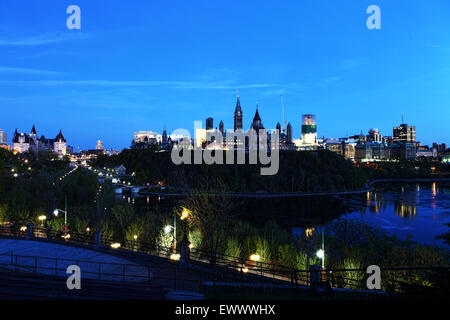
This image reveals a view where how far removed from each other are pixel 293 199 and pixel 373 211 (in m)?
23.2

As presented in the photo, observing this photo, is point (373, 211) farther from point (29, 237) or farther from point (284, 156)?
point (284, 156)

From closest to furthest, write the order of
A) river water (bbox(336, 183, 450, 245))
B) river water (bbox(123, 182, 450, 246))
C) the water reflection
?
river water (bbox(336, 183, 450, 245)) < river water (bbox(123, 182, 450, 246)) < the water reflection

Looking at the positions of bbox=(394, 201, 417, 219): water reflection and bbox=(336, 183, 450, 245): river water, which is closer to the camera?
bbox=(336, 183, 450, 245): river water

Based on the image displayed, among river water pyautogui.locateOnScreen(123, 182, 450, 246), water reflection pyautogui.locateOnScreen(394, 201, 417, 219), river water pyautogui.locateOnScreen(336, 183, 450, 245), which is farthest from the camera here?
water reflection pyautogui.locateOnScreen(394, 201, 417, 219)

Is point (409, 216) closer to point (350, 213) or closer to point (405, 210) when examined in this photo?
point (405, 210)

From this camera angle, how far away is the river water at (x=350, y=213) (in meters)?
41.9

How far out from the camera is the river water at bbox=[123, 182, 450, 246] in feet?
138

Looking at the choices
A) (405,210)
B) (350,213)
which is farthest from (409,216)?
(350,213)

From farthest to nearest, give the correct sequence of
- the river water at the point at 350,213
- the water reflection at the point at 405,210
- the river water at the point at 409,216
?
the water reflection at the point at 405,210, the river water at the point at 350,213, the river water at the point at 409,216

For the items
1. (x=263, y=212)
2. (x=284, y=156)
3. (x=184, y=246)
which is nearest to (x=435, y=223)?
(x=263, y=212)

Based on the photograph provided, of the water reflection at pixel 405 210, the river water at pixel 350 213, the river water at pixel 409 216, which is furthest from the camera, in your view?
the water reflection at pixel 405 210

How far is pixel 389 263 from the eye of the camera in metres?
22.1

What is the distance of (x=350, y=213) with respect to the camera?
5631 cm

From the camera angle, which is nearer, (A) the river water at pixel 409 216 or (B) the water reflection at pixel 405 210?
(A) the river water at pixel 409 216
